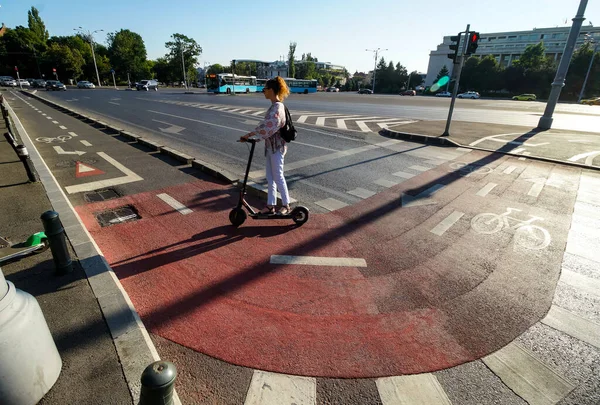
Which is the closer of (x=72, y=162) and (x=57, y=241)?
(x=57, y=241)

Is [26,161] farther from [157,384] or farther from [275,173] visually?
[157,384]

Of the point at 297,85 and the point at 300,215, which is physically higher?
the point at 297,85

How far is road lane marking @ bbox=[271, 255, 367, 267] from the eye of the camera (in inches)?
156

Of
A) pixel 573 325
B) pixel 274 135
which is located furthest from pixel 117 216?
pixel 573 325

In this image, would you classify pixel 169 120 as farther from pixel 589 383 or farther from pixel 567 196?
pixel 589 383

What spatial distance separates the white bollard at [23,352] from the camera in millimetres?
1857

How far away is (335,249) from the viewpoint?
4320mm

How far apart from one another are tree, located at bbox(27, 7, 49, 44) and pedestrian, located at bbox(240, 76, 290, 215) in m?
105

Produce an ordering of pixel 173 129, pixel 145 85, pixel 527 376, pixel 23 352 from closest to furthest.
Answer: pixel 23 352 < pixel 527 376 < pixel 173 129 < pixel 145 85

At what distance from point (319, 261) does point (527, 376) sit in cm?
232

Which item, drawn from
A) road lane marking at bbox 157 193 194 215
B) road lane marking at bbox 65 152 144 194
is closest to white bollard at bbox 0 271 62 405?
road lane marking at bbox 157 193 194 215

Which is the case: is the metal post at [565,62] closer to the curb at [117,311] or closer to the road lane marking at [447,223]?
the road lane marking at [447,223]

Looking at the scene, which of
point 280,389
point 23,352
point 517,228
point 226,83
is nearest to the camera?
point 23,352

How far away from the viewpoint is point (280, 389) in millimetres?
2334
